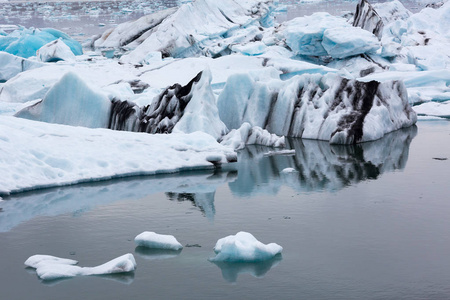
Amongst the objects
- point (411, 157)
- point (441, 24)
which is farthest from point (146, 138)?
point (441, 24)

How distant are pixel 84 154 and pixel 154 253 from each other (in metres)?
3.45

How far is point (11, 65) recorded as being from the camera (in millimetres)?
19750

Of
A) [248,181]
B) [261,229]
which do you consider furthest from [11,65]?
[261,229]

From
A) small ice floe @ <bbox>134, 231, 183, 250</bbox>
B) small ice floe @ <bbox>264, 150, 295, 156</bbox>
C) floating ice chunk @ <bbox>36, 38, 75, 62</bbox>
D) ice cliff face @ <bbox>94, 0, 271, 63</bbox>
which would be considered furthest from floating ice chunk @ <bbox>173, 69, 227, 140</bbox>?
floating ice chunk @ <bbox>36, 38, 75, 62</bbox>

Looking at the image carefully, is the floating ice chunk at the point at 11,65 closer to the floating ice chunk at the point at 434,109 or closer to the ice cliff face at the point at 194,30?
the ice cliff face at the point at 194,30

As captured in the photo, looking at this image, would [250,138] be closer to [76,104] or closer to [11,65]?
→ [76,104]

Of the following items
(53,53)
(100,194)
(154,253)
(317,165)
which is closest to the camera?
(154,253)

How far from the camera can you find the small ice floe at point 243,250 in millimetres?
5680

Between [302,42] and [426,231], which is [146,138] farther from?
[302,42]

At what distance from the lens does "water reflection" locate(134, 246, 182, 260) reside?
591cm

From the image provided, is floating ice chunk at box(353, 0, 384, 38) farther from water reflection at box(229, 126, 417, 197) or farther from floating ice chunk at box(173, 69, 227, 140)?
floating ice chunk at box(173, 69, 227, 140)

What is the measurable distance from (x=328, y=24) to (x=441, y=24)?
21.9 ft

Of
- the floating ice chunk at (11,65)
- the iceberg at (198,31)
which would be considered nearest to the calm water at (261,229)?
the floating ice chunk at (11,65)

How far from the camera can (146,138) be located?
1005 cm
